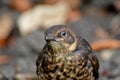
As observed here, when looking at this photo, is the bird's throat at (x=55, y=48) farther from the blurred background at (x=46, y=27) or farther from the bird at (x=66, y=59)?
the blurred background at (x=46, y=27)

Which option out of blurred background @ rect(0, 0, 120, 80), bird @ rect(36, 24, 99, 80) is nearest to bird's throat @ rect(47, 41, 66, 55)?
bird @ rect(36, 24, 99, 80)

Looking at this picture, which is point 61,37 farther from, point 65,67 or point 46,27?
point 46,27

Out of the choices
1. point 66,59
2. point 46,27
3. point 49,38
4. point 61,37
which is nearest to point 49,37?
point 49,38

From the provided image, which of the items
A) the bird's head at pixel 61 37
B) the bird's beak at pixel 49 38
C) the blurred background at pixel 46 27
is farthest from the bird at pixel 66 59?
the blurred background at pixel 46 27

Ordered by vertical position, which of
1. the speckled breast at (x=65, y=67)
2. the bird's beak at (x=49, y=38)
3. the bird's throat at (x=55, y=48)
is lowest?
the speckled breast at (x=65, y=67)

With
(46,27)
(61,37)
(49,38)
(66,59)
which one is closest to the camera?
(49,38)

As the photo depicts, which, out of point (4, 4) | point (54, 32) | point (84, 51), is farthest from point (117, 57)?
point (4, 4)

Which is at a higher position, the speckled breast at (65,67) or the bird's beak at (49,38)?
the bird's beak at (49,38)

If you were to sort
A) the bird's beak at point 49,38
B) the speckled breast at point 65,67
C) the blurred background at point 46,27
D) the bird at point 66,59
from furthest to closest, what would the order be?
the blurred background at point 46,27, the speckled breast at point 65,67, the bird at point 66,59, the bird's beak at point 49,38
